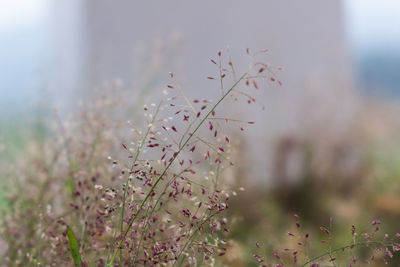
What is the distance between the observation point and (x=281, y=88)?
235cm

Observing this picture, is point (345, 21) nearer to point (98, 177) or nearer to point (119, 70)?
point (119, 70)

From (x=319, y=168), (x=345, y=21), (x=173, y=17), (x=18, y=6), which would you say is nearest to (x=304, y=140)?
(x=319, y=168)

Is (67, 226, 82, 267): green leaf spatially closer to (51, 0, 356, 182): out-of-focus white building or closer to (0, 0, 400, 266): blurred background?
(0, 0, 400, 266): blurred background

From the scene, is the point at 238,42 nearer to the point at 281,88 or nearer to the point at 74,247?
the point at 281,88

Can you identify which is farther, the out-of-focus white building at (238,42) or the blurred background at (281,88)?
the out-of-focus white building at (238,42)

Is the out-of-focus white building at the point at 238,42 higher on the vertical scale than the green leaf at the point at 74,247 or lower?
higher

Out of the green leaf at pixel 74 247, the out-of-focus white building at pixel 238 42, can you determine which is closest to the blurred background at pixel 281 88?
the out-of-focus white building at pixel 238 42

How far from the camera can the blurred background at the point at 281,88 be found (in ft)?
5.47

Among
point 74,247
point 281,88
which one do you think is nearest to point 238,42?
Answer: point 281,88

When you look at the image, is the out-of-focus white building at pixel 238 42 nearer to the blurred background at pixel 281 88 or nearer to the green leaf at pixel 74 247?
the blurred background at pixel 281 88

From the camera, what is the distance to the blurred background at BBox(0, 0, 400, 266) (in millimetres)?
1668

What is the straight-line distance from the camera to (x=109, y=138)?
703mm

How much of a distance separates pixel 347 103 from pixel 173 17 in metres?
0.75

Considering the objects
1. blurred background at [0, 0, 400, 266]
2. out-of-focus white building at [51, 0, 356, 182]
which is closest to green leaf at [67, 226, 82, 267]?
blurred background at [0, 0, 400, 266]
